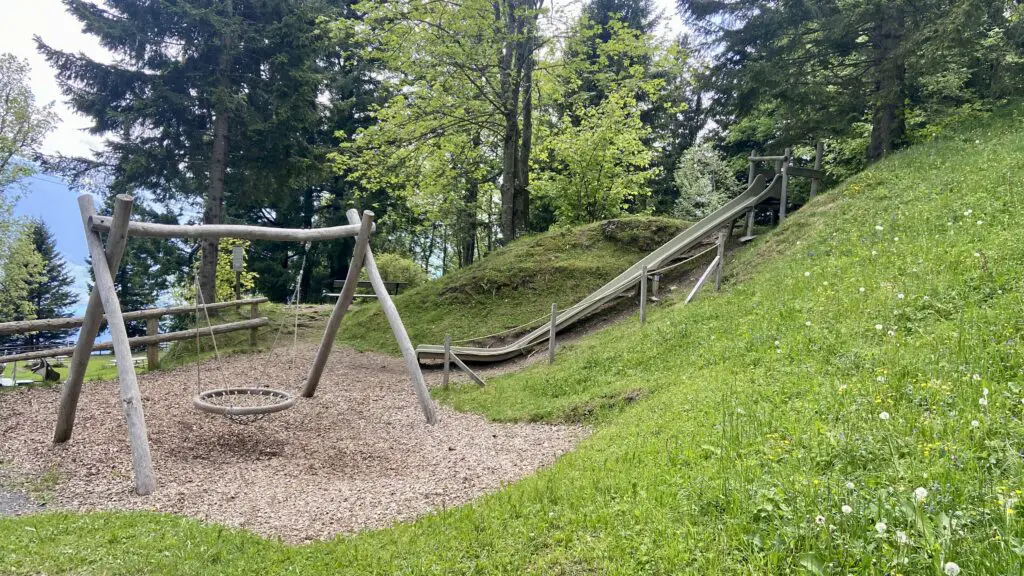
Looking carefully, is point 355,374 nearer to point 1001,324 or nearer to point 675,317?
point 675,317

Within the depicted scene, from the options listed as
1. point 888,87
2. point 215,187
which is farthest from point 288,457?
point 888,87

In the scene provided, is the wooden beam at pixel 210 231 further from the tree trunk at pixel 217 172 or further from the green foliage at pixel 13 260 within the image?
the green foliage at pixel 13 260

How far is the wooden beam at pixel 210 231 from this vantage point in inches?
253

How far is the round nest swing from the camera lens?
640cm

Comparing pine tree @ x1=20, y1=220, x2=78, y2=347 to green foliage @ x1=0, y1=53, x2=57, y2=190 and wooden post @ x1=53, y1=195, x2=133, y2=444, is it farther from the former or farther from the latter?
wooden post @ x1=53, y1=195, x2=133, y2=444

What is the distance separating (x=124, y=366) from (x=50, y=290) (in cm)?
3827

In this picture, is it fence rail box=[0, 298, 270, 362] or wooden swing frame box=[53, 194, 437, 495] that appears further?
fence rail box=[0, 298, 270, 362]

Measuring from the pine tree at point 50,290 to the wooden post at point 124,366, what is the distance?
35.6m

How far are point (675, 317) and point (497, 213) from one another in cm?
2534

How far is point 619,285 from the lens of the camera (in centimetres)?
1239

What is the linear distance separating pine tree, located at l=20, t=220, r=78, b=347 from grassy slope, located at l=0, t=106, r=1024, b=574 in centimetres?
3857

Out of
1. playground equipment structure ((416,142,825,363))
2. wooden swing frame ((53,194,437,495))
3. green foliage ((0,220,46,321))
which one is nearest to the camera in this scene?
wooden swing frame ((53,194,437,495))

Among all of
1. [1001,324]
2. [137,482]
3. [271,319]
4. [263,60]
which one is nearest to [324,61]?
[263,60]

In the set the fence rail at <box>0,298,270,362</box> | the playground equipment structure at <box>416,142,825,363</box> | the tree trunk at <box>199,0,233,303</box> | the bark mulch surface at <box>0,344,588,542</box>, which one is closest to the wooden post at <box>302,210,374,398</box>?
the bark mulch surface at <box>0,344,588,542</box>
